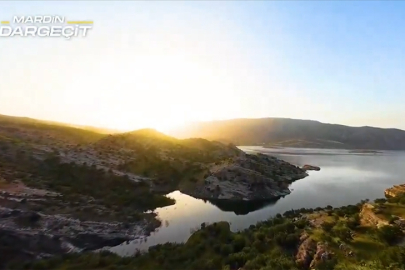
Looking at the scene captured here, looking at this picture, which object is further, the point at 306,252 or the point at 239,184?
the point at 239,184

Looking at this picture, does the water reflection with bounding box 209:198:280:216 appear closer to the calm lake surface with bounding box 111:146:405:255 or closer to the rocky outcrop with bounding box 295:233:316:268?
the calm lake surface with bounding box 111:146:405:255

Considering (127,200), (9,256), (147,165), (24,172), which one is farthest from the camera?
(147,165)

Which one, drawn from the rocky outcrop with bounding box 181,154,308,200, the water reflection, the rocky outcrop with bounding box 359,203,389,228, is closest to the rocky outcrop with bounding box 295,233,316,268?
the rocky outcrop with bounding box 359,203,389,228

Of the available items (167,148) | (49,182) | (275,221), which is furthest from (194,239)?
(167,148)

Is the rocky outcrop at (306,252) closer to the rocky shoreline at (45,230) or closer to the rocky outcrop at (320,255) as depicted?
the rocky outcrop at (320,255)

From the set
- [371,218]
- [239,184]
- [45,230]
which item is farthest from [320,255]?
[239,184]

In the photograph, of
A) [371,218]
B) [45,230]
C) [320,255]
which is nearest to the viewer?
[320,255]

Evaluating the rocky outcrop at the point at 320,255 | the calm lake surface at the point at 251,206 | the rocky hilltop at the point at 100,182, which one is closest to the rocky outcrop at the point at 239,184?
the rocky hilltop at the point at 100,182

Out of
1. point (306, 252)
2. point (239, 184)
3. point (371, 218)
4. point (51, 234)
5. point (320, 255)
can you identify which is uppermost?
point (371, 218)

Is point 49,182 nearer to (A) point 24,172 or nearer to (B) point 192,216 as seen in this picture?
(A) point 24,172

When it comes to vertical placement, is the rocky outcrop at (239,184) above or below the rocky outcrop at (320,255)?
below

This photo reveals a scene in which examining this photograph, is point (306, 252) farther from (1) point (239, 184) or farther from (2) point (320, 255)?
(1) point (239, 184)
